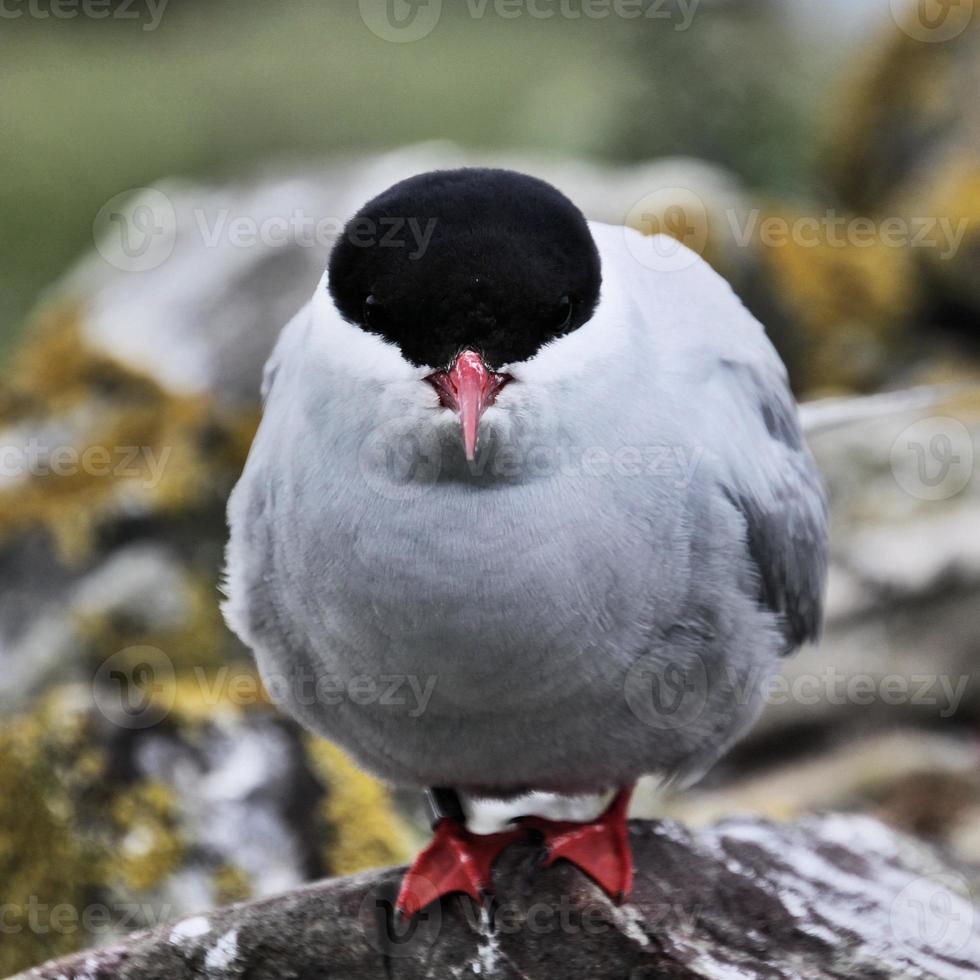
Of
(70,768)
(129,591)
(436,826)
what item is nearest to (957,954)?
(436,826)

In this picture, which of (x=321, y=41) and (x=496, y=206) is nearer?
(x=496, y=206)

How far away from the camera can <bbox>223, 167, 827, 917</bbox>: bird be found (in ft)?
11.5

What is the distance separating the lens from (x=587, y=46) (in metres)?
17.7

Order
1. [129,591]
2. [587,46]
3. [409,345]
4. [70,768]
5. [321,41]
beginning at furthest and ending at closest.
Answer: [321,41]
[587,46]
[129,591]
[70,768]
[409,345]

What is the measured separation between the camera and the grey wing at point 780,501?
4.28 m

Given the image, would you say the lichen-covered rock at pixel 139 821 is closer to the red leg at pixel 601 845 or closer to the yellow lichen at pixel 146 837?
the yellow lichen at pixel 146 837

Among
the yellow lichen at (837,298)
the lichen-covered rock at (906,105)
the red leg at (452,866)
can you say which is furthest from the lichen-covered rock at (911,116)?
the red leg at (452,866)

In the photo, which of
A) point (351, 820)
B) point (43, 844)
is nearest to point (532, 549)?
point (351, 820)

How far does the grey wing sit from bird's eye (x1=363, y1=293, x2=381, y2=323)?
4.02 ft

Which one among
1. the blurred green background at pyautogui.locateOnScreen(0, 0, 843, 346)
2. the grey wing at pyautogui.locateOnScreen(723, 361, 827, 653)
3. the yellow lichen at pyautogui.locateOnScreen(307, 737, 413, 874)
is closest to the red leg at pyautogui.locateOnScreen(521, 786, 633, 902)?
the grey wing at pyautogui.locateOnScreen(723, 361, 827, 653)

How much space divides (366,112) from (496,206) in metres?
15.0

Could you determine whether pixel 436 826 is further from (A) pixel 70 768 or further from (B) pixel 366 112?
(B) pixel 366 112

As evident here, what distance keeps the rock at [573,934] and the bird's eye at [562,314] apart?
1.81 meters

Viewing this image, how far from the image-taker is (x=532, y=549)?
3.70m
